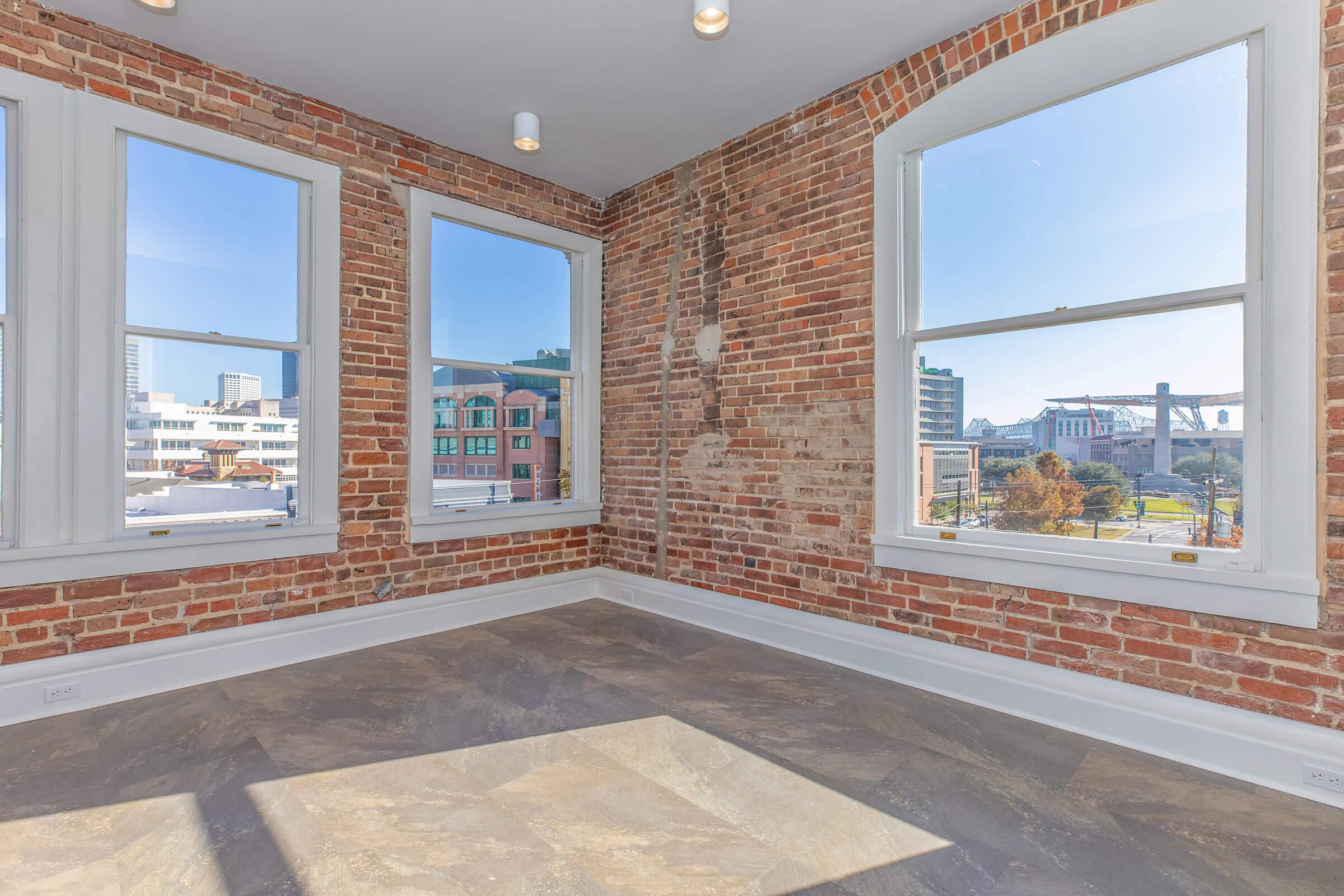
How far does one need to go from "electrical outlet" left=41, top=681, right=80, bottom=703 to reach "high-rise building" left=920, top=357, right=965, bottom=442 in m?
4.40

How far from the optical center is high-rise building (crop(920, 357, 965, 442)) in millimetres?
3266

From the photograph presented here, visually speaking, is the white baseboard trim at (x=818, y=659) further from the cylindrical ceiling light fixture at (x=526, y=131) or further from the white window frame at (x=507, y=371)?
the cylindrical ceiling light fixture at (x=526, y=131)

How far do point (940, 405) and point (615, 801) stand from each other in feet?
8.16

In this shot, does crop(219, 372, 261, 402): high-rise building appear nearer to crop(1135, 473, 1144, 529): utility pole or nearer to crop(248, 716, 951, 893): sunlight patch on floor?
crop(248, 716, 951, 893): sunlight patch on floor

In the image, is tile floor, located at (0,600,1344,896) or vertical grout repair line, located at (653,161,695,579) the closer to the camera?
tile floor, located at (0,600,1344,896)

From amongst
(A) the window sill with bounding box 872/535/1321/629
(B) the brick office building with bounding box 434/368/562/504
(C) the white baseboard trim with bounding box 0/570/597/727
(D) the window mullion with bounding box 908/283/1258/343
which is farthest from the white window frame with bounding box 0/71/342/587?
(D) the window mullion with bounding box 908/283/1258/343

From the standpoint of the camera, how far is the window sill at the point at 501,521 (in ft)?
13.7

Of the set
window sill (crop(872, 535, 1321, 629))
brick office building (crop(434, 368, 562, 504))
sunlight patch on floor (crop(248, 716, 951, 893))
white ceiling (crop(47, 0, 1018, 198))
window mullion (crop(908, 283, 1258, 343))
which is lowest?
sunlight patch on floor (crop(248, 716, 951, 893))

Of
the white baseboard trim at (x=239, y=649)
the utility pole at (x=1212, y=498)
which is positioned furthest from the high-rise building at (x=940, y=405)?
the white baseboard trim at (x=239, y=649)

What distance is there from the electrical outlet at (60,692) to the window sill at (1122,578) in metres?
4.06

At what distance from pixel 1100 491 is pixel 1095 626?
61 centimetres

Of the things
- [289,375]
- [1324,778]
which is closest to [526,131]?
[289,375]

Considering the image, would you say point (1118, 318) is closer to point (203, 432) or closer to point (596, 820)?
point (596, 820)

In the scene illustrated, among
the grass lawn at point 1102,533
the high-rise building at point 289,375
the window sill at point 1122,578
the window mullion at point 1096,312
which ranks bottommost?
the window sill at point 1122,578
